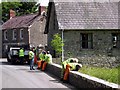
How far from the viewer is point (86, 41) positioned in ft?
109

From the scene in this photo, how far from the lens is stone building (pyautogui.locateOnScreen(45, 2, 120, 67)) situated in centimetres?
3222

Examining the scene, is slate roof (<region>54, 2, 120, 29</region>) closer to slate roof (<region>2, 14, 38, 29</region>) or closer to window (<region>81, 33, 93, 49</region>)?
window (<region>81, 33, 93, 49</region>)

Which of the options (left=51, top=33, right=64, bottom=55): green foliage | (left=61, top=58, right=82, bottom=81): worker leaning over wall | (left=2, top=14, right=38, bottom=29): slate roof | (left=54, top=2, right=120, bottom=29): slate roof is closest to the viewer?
(left=61, top=58, right=82, bottom=81): worker leaning over wall

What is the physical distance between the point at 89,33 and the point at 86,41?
805mm

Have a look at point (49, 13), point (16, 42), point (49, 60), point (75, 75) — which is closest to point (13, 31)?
point (16, 42)

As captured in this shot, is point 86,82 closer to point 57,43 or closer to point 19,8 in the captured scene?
point 57,43

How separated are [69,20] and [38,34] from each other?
69.1 feet

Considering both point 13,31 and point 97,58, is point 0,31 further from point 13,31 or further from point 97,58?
point 97,58

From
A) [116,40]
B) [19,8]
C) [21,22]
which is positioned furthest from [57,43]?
[19,8]

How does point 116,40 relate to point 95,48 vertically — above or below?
above

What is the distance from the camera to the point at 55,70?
69.4ft

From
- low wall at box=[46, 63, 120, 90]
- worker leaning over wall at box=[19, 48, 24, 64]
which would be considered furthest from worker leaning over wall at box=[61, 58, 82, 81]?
worker leaning over wall at box=[19, 48, 24, 64]

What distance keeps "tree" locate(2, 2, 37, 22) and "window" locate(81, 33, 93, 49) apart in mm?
43999

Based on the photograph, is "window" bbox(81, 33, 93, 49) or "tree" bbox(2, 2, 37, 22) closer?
"window" bbox(81, 33, 93, 49)
